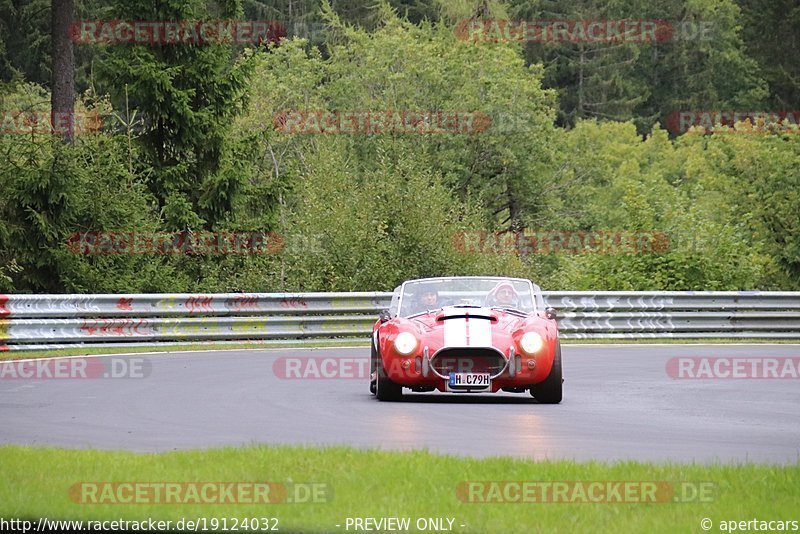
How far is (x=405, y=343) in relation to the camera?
14.2 metres

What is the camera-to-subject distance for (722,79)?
263 feet

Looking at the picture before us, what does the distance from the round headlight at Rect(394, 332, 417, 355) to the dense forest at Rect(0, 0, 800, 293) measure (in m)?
11.8

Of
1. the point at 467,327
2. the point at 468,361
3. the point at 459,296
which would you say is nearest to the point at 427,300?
the point at 459,296

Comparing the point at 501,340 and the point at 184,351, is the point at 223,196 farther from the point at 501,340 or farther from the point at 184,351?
the point at 501,340

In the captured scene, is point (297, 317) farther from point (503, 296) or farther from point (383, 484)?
point (383, 484)

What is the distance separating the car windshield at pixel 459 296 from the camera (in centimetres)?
1530

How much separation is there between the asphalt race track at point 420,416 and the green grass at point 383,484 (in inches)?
34.3

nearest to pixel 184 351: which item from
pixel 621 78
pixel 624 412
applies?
pixel 624 412
